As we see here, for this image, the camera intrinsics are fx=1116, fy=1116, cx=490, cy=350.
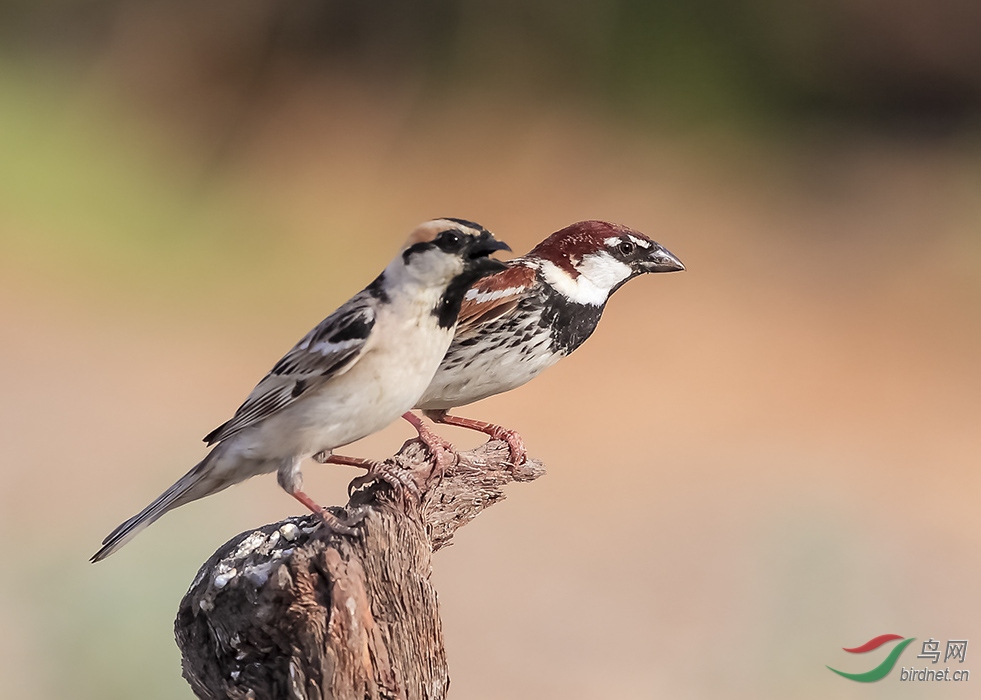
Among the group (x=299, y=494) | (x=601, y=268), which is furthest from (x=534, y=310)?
(x=299, y=494)

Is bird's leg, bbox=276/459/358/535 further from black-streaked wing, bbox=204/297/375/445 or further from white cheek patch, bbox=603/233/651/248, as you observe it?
white cheek patch, bbox=603/233/651/248

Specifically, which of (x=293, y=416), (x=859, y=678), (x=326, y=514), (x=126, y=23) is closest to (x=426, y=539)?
(x=326, y=514)

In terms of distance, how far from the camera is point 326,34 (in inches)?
386

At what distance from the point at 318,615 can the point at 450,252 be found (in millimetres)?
775

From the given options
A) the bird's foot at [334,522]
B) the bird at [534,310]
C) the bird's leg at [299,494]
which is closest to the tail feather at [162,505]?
the bird's leg at [299,494]

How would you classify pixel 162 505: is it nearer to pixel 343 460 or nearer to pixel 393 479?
pixel 343 460

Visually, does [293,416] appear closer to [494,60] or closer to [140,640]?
[140,640]

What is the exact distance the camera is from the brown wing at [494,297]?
2.88 meters

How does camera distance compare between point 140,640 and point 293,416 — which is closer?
point 293,416

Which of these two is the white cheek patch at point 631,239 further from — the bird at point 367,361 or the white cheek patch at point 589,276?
the bird at point 367,361

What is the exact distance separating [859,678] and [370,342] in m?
3.05

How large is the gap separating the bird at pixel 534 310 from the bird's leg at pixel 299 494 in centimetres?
52

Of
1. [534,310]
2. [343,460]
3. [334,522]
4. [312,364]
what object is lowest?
[334,522]

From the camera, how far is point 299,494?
2359 millimetres
